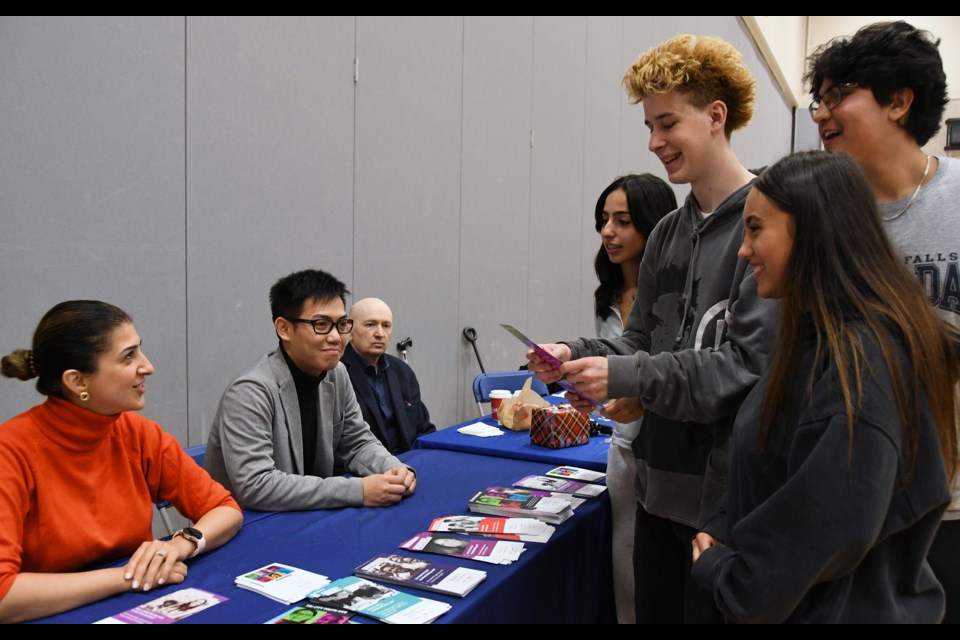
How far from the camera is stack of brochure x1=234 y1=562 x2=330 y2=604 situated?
148cm

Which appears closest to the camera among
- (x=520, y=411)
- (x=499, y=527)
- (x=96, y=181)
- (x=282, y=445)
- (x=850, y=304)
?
(x=850, y=304)

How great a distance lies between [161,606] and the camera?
1.44m

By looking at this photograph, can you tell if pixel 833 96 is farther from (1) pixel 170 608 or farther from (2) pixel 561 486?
(1) pixel 170 608

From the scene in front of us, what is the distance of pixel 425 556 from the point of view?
1.72m

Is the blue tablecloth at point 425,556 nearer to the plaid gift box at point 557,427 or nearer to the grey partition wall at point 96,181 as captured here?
the plaid gift box at point 557,427

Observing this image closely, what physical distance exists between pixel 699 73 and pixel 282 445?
1721 millimetres

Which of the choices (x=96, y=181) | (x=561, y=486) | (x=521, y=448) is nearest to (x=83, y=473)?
(x=561, y=486)

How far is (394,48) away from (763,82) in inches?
385

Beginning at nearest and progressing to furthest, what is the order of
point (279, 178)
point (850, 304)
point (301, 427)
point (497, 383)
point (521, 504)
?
1. point (850, 304)
2. point (521, 504)
3. point (301, 427)
4. point (279, 178)
5. point (497, 383)

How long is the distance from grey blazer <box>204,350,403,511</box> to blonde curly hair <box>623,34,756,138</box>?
1.47 meters

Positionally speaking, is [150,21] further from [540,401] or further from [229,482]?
[540,401]

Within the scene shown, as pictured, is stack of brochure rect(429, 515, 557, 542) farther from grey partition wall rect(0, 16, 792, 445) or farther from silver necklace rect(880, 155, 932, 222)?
grey partition wall rect(0, 16, 792, 445)

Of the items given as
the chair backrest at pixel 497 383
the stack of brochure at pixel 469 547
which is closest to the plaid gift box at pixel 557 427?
the stack of brochure at pixel 469 547
